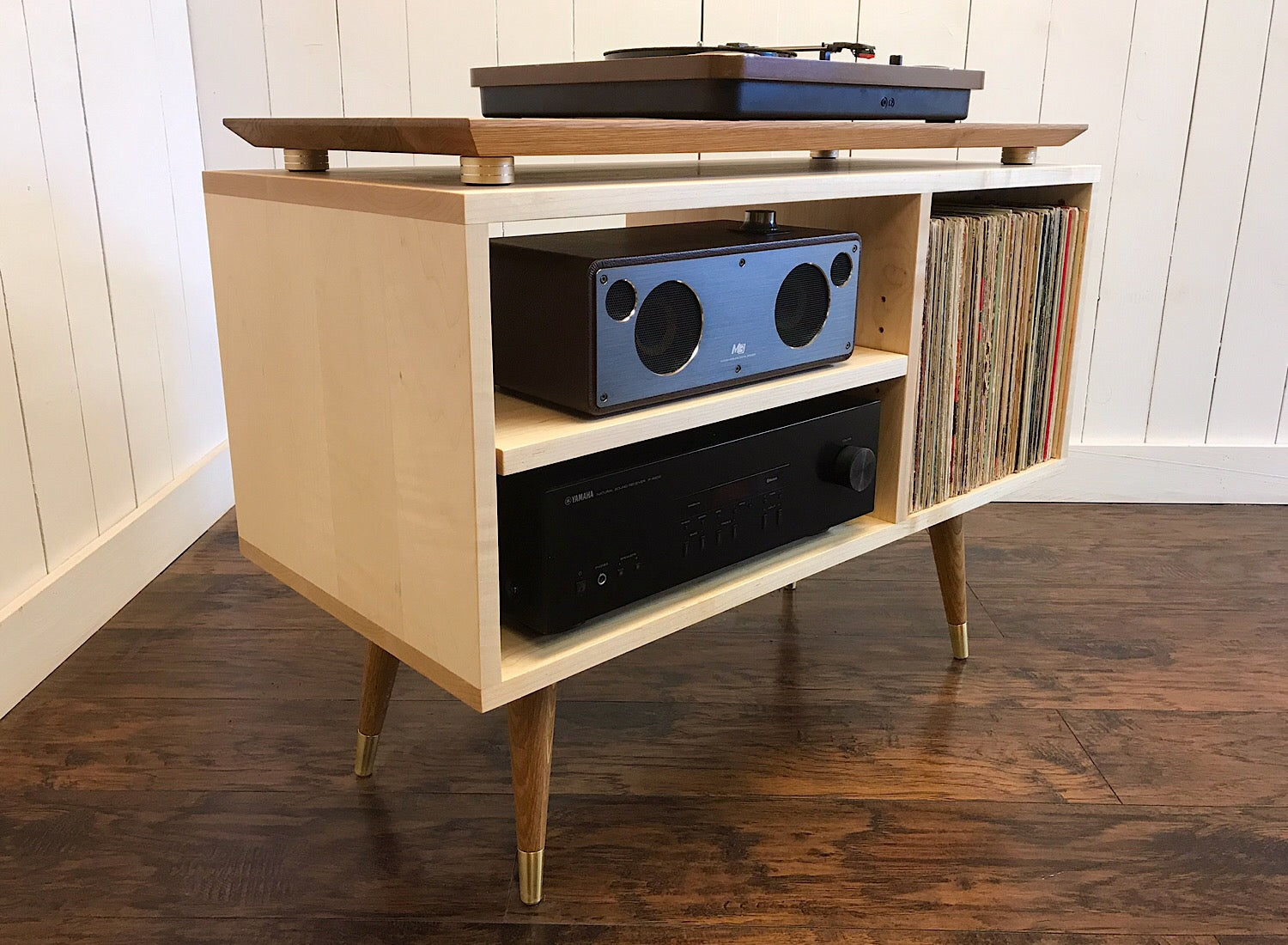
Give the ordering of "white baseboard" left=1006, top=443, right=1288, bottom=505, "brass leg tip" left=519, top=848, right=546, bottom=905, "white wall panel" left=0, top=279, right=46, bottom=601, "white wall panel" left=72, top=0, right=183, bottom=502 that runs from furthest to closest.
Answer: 1. "white baseboard" left=1006, top=443, right=1288, bottom=505
2. "white wall panel" left=72, top=0, right=183, bottom=502
3. "white wall panel" left=0, top=279, right=46, bottom=601
4. "brass leg tip" left=519, top=848, right=546, bottom=905

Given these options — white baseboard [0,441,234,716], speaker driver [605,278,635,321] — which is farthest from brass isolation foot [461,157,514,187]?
white baseboard [0,441,234,716]

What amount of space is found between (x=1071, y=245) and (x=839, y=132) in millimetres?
407

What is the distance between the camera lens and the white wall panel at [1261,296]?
66.6 inches

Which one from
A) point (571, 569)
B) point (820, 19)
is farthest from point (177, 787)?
point (820, 19)

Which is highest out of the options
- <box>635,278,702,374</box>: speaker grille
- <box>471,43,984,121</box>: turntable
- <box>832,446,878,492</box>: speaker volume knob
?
<box>471,43,984,121</box>: turntable

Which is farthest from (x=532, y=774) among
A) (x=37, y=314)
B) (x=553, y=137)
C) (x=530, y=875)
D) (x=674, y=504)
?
(x=37, y=314)

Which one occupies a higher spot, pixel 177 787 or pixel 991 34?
pixel 991 34

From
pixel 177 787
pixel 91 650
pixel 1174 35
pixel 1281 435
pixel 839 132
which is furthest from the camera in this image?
pixel 1281 435

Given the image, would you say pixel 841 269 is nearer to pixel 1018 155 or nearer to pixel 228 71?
pixel 1018 155

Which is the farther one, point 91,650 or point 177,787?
point 91,650

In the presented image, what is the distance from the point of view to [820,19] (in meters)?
1.68

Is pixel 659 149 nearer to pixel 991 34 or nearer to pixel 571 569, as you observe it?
pixel 571 569

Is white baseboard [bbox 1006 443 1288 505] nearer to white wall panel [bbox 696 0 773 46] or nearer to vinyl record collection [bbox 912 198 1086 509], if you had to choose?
vinyl record collection [bbox 912 198 1086 509]

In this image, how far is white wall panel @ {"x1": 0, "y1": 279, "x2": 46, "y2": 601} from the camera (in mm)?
1177
